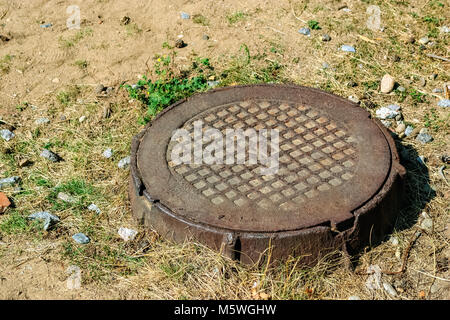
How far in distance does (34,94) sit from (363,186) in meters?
2.27

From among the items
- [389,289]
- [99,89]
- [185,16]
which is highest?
[185,16]

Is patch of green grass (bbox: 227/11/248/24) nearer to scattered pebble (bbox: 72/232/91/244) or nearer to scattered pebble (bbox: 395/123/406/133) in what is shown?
scattered pebble (bbox: 395/123/406/133)

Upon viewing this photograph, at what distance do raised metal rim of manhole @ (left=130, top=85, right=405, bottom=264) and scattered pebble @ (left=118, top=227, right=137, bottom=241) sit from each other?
0.32 feet

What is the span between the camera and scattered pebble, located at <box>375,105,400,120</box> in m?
3.36

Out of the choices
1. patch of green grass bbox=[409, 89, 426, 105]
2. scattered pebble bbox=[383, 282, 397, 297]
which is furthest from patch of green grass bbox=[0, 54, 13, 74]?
scattered pebble bbox=[383, 282, 397, 297]

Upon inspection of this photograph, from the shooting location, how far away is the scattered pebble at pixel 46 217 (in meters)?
2.73

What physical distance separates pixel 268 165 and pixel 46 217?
44.8 inches

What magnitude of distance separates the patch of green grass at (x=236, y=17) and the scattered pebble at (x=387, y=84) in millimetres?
1208

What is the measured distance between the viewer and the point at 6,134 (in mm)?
3322

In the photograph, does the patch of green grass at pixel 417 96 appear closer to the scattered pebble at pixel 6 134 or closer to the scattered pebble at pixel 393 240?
the scattered pebble at pixel 393 240

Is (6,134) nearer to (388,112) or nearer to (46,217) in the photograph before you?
(46,217)

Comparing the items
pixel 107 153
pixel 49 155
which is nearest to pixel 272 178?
pixel 107 153

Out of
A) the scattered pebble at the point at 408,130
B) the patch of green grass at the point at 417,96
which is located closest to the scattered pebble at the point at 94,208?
the scattered pebble at the point at 408,130

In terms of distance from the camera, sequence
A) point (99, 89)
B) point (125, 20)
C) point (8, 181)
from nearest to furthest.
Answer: point (8, 181), point (99, 89), point (125, 20)
